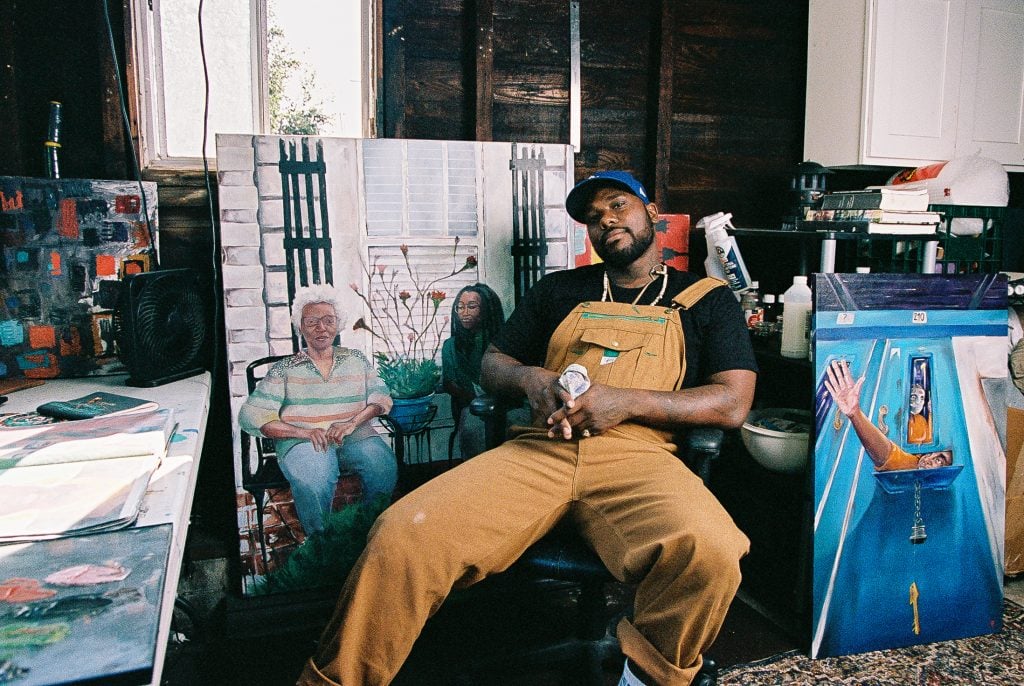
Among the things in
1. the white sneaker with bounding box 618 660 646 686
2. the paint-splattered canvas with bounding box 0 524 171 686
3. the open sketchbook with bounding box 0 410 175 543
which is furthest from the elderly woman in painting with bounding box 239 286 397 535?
the paint-splattered canvas with bounding box 0 524 171 686

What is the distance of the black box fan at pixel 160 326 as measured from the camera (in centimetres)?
199

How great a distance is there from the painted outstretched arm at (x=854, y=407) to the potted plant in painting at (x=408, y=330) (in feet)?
3.87

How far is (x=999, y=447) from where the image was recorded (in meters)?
2.25

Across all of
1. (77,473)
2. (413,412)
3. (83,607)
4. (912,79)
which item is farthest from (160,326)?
(912,79)

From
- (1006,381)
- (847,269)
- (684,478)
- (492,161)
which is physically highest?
(492,161)

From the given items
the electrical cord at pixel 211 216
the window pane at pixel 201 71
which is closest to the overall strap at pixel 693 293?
the electrical cord at pixel 211 216

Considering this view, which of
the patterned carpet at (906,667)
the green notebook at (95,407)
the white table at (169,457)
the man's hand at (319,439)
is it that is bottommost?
the patterned carpet at (906,667)

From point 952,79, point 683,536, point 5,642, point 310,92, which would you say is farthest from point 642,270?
point 5,642

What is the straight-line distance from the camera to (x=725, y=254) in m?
2.79

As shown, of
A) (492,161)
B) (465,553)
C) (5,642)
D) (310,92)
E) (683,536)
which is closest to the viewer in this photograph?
(5,642)

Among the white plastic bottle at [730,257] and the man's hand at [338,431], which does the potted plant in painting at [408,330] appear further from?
the white plastic bottle at [730,257]

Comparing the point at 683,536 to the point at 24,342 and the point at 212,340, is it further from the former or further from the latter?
the point at 24,342

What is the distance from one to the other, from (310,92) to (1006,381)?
253cm

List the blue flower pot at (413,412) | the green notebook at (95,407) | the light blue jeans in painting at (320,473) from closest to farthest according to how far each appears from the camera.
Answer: the green notebook at (95,407)
the light blue jeans in painting at (320,473)
the blue flower pot at (413,412)
